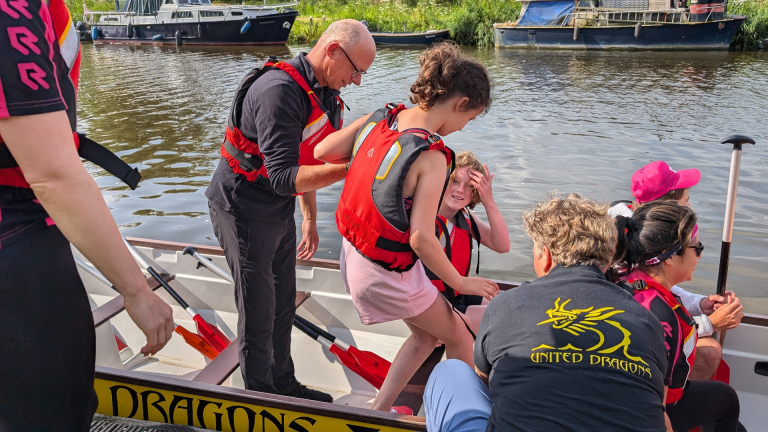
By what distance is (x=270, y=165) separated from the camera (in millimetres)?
2084

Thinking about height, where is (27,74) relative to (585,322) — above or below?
above

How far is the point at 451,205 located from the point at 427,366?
785mm

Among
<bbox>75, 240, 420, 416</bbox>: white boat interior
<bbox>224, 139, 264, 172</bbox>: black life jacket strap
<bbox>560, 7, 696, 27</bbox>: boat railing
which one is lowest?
<bbox>75, 240, 420, 416</bbox>: white boat interior

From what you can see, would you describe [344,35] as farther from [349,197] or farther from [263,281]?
[263,281]

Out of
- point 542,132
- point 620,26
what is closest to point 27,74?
point 542,132

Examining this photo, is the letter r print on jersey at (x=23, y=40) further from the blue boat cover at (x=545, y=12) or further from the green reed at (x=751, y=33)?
the blue boat cover at (x=545, y=12)

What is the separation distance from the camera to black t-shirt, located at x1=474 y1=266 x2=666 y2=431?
137 centimetres

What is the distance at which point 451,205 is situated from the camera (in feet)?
8.94

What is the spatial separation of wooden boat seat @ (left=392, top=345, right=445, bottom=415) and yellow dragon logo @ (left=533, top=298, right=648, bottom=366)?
1.19 metres

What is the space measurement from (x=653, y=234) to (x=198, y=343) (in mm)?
2322

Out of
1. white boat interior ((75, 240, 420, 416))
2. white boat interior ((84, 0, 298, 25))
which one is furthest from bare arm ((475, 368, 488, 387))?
white boat interior ((84, 0, 298, 25))

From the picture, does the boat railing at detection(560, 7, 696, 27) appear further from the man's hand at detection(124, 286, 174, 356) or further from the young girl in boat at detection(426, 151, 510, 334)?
the man's hand at detection(124, 286, 174, 356)

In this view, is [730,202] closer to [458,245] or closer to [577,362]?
[458,245]

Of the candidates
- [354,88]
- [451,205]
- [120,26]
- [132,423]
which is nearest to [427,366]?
[451,205]
